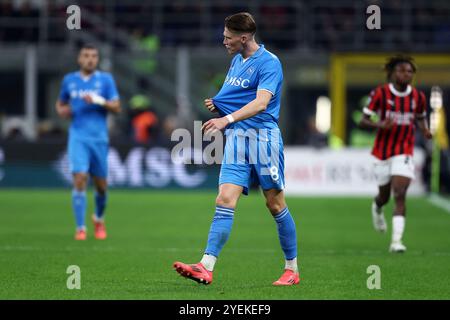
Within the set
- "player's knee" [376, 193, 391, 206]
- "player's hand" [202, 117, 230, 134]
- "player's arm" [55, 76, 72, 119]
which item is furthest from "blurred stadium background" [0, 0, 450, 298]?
"player's hand" [202, 117, 230, 134]

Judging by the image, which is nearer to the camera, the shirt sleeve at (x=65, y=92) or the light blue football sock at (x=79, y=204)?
the light blue football sock at (x=79, y=204)

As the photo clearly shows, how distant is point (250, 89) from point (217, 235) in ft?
4.39

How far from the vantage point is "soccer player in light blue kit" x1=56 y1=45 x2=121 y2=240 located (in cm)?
1527

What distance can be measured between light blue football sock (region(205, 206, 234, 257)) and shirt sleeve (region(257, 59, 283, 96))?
3.63ft

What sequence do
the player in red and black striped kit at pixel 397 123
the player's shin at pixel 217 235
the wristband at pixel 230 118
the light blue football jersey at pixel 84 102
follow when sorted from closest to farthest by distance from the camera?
1. the wristband at pixel 230 118
2. the player's shin at pixel 217 235
3. the player in red and black striped kit at pixel 397 123
4. the light blue football jersey at pixel 84 102

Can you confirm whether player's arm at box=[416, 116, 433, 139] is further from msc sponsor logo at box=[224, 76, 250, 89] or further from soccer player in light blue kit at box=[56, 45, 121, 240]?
→ msc sponsor logo at box=[224, 76, 250, 89]

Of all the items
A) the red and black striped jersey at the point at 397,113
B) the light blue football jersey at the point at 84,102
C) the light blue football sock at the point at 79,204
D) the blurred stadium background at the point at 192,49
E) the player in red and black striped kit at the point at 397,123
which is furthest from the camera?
the blurred stadium background at the point at 192,49

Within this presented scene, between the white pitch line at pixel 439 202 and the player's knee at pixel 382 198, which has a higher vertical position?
the player's knee at pixel 382 198

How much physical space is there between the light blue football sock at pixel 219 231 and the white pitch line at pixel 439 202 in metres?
12.8

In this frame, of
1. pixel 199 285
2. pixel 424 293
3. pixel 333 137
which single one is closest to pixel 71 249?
pixel 199 285

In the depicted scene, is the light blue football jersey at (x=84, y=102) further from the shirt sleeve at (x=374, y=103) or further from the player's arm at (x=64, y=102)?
the shirt sleeve at (x=374, y=103)

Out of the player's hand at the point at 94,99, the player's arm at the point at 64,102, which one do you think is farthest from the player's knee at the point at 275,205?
the player's arm at the point at 64,102

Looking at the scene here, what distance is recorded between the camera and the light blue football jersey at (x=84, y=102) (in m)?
15.4

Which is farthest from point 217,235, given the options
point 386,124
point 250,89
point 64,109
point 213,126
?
point 64,109
